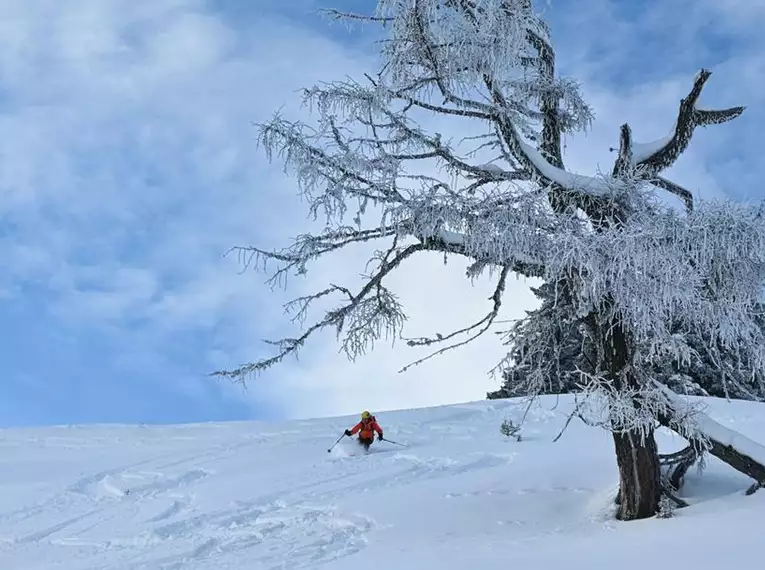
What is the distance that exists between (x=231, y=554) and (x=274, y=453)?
5.93 m

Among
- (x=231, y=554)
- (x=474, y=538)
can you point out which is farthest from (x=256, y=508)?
(x=474, y=538)

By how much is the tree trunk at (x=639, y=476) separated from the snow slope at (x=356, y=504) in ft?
0.99

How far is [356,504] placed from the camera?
9.76 metres

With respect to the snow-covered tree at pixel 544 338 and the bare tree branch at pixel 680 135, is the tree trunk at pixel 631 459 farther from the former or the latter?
the bare tree branch at pixel 680 135

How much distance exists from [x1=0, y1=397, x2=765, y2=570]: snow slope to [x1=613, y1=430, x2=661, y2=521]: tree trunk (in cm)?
30

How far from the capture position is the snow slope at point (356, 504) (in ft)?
22.3

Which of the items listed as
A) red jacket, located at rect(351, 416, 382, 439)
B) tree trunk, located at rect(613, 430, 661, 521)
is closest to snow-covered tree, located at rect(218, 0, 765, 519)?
tree trunk, located at rect(613, 430, 661, 521)

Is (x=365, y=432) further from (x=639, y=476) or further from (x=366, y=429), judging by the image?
(x=639, y=476)

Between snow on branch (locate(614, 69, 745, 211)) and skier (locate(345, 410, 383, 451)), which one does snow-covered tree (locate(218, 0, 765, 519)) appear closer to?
snow on branch (locate(614, 69, 745, 211))

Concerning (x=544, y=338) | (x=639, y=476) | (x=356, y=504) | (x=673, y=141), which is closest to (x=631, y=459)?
(x=639, y=476)

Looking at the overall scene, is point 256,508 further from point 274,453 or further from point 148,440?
point 148,440

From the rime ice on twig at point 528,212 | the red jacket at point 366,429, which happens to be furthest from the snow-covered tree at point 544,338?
the red jacket at point 366,429

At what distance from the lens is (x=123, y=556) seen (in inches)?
333

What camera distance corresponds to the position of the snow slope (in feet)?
22.3
